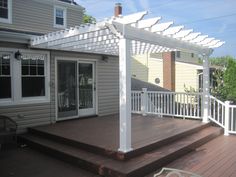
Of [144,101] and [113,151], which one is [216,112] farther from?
[113,151]

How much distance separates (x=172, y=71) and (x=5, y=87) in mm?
11496

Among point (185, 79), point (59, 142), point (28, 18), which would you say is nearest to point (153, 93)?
point (59, 142)

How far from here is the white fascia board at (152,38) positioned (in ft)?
15.4

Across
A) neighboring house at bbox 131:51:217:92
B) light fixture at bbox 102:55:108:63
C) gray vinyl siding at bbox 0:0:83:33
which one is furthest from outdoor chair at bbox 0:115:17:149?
neighboring house at bbox 131:51:217:92

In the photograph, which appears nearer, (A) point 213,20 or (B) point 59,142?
(B) point 59,142

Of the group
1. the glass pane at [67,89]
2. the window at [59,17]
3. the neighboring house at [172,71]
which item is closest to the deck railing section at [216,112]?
the glass pane at [67,89]

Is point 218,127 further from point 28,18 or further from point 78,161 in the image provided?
point 28,18

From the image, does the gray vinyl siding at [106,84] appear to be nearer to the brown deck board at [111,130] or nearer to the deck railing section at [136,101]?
the deck railing section at [136,101]

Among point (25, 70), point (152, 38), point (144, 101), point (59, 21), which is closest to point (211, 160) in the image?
point (152, 38)

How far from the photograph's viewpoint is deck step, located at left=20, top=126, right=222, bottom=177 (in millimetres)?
4473

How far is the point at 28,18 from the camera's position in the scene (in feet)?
34.8

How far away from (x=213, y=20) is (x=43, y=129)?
21857 mm

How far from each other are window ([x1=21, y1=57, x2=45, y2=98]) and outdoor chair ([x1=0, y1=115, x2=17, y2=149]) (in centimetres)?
90

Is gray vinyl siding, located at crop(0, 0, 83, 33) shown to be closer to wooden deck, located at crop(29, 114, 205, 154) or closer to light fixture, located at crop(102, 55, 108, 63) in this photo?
light fixture, located at crop(102, 55, 108, 63)
